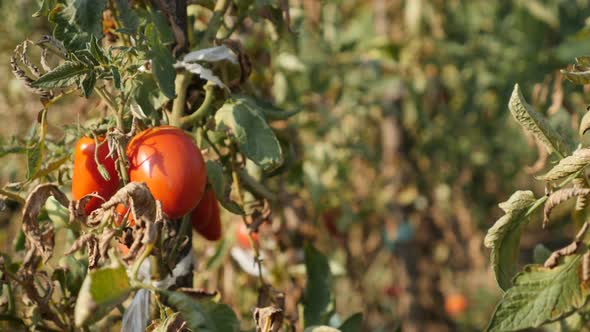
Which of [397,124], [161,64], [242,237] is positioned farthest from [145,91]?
[397,124]

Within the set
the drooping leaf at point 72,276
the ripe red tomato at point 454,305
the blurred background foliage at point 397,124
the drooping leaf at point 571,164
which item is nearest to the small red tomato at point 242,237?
the blurred background foliage at point 397,124

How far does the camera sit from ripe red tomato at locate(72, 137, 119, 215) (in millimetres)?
692

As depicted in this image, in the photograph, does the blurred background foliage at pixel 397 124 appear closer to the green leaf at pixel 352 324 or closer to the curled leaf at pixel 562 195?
the green leaf at pixel 352 324

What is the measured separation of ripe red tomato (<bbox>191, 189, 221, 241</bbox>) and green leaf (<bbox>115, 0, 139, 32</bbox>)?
209mm

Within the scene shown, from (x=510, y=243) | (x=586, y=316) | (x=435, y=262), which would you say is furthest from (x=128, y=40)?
(x=435, y=262)

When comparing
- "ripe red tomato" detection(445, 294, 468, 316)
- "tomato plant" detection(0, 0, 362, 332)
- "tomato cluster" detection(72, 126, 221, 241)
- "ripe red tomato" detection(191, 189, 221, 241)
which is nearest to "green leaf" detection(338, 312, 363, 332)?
"tomato plant" detection(0, 0, 362, 332)

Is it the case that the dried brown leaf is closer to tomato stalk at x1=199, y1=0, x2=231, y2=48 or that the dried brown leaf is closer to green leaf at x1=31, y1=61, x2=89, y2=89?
green leaf at x1=31, y1=61, x2=89, y2=89

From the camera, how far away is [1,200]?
0.74 m

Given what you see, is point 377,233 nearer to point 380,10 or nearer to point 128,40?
point 380,10

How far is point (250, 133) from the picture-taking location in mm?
784

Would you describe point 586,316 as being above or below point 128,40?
below

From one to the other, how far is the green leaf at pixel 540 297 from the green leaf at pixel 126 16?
17.6 inches

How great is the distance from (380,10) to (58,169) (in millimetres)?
1893

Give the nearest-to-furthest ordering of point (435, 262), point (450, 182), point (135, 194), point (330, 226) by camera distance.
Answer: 1. point (135, 194)
2. point (330, 226)
3. point (450, 182)
4. point (435, 262)
